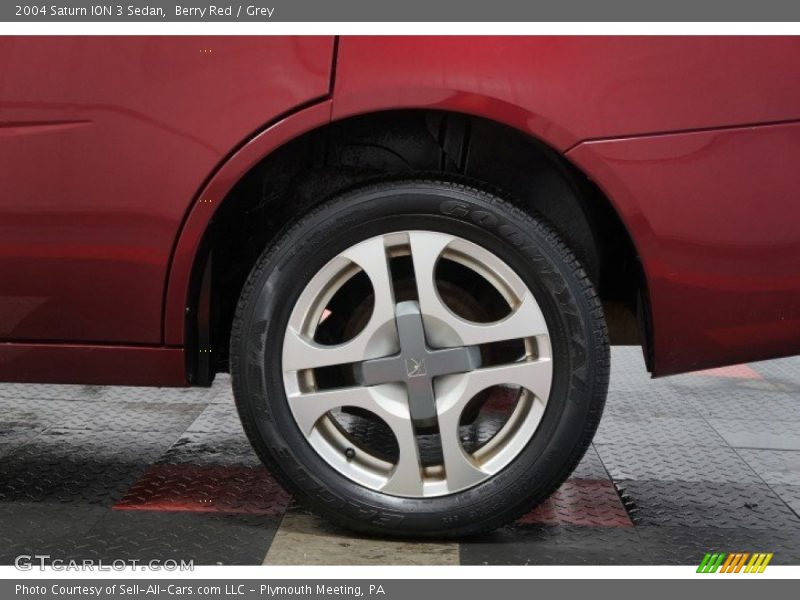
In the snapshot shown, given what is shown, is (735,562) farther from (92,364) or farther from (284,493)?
(92,364)

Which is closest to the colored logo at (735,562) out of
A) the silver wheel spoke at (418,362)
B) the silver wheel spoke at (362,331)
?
the silver wheel spoke at (418,362)

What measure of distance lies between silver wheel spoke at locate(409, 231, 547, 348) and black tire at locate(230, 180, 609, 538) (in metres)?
0.02

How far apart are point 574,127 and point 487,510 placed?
806 millimetres

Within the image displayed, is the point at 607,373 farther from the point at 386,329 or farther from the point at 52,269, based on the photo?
the point at 52,269

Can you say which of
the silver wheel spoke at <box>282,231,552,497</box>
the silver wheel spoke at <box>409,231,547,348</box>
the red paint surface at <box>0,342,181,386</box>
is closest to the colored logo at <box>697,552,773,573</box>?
the silver wheel spoke at <box>282,231,552,497</box>

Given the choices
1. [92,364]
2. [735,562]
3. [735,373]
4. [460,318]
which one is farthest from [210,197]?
[735,373]

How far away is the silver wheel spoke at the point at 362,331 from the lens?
2.37m

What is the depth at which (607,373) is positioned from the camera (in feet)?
7.79

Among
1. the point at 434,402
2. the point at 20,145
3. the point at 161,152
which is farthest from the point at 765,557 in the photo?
the point at 20,145

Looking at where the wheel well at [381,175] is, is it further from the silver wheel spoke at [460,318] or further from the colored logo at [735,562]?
the colored logo at [735,562]

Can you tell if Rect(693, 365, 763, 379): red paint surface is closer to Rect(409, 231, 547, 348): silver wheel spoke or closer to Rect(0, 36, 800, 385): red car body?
Rect(0, 36, 800, 385): red car body

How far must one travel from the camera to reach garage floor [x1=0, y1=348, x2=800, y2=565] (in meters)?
2.41

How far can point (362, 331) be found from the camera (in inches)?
93.9

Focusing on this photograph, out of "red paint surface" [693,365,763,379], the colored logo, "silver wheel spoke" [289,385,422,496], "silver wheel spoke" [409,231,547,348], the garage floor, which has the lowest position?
"red paint surface" [693,365,763,379]
